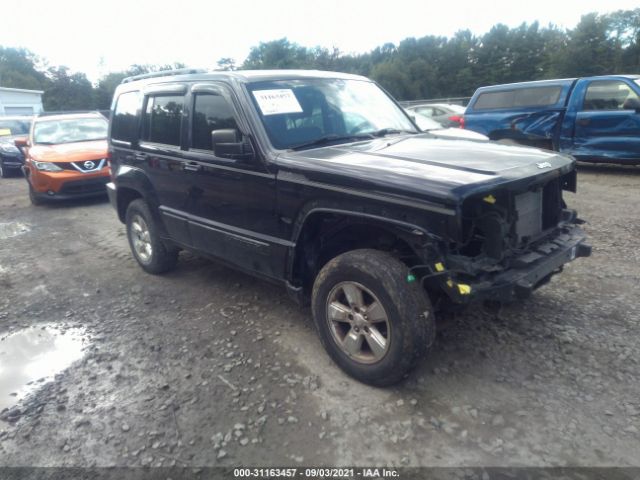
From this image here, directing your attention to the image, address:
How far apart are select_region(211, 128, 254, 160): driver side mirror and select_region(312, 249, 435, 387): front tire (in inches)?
41.5

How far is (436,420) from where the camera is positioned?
108 inches

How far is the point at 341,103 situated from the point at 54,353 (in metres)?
3.07

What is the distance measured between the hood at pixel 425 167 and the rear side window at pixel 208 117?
74cm

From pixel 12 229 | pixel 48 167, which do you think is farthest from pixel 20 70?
pixel 12 229

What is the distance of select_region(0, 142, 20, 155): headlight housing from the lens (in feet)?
47.3

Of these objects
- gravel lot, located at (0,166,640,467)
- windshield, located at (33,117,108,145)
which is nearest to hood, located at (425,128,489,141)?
gravel lot, located at (0,166,640,467)

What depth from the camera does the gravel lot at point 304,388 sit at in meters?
2.60

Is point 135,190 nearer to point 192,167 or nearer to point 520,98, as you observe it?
point 192,167

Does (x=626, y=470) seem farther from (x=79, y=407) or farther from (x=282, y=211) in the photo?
(x=79, y=407)

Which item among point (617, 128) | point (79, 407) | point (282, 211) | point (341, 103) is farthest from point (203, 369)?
point (617, 128)

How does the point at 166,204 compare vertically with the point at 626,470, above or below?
above

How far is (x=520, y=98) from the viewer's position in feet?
32.6

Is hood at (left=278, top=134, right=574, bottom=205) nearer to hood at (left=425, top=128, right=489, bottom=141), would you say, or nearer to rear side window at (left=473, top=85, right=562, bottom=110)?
hood at (left=425, top=128, right=489, bottom=141)

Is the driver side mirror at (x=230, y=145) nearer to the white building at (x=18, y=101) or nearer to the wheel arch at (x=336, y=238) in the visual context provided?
the wheel arch at (x=336, y=238)
